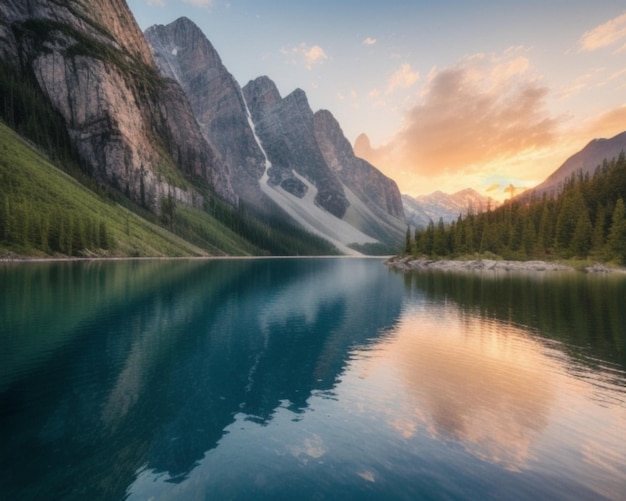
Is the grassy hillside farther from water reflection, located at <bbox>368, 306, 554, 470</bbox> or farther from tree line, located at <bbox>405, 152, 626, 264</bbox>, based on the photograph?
tree line, located at <bbox>405, 152, 626, 264</bbox>

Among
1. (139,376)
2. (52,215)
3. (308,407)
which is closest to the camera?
(308,407)

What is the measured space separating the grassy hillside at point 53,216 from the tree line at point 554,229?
135 meters

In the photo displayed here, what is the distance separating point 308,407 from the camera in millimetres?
21109

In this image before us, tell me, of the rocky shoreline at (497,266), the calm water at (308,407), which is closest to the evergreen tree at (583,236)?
the rocky shoreline at (497,266)

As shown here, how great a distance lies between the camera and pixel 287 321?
46.2 metres

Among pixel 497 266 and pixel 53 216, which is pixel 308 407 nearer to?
pixel 497 266

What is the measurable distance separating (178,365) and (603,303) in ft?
186

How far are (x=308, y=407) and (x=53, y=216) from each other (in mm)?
144324

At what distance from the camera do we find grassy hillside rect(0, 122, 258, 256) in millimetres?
120688

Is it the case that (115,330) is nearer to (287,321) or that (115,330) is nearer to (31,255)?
(287,321)

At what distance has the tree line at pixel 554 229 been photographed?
415ft

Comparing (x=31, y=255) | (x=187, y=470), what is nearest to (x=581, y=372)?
(x=187, y=470)

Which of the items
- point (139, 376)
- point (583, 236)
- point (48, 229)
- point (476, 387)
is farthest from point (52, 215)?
point (583, 236)

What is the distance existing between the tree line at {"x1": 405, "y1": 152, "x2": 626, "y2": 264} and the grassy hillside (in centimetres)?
13499
